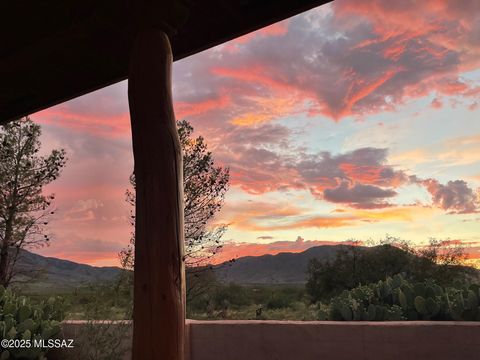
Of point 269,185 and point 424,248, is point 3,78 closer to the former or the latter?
point 269,185

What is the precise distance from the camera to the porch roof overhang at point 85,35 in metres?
2.79

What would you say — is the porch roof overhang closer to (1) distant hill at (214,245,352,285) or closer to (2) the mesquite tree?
(2) the mesquite tree

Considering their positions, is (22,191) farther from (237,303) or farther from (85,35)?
(85,35)

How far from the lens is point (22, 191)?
9938 millimetres

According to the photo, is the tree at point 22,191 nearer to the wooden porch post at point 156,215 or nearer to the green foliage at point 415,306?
the green foliage at point 415,306

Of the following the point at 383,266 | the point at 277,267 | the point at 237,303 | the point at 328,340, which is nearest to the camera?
the point at 328,340

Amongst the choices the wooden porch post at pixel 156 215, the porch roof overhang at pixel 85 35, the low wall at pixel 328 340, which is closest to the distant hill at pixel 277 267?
the low wall at pixel 328 340

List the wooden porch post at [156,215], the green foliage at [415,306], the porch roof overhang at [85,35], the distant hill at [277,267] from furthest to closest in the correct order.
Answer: the distant hill at [277,267] < the green foliage at [415,306] < the porch roof overhang at [85,35] < the wooden porch post at [156,215]

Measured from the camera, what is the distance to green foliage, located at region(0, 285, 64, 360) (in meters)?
4.39

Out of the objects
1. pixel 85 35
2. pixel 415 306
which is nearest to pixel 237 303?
pixel 415 306

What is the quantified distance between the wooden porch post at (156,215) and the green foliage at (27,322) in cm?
306

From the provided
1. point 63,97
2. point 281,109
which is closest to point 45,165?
point 281,109

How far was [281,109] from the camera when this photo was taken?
7582mm

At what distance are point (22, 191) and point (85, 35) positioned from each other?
821cm
